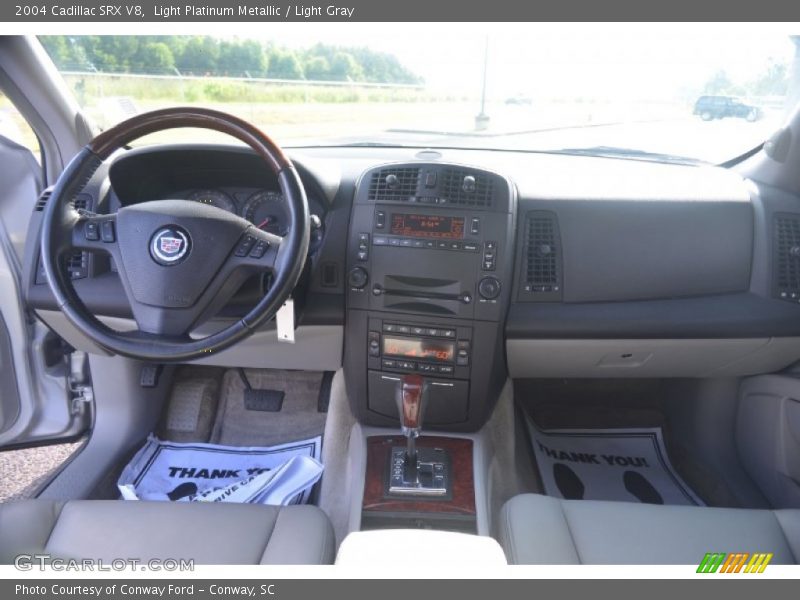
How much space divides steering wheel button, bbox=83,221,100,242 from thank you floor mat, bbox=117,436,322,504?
0.95 metres

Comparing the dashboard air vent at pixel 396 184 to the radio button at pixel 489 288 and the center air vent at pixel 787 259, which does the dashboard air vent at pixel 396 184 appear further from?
the center air vent at pixel 787 259

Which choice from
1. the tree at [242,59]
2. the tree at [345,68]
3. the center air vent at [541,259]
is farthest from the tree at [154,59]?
the center air vent at [541,259]

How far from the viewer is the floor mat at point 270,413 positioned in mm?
2562

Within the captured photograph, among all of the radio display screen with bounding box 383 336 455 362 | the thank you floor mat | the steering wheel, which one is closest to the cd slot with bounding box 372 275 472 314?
the radio display screen with bounding box 383 336 455 362

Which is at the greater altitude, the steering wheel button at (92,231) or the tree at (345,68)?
the tree at (345,68)

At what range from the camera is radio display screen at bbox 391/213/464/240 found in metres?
1.83

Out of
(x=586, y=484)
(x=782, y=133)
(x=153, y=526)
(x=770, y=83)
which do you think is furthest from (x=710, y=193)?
(x=153, y=526)

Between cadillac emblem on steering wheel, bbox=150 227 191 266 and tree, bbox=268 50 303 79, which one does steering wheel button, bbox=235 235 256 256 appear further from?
tree, bbox=268 50 303 79

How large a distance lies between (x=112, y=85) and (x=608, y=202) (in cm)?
173

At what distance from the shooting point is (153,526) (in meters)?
1.43

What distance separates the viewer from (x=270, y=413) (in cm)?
263

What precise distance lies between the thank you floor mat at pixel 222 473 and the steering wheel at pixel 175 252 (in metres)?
0.78

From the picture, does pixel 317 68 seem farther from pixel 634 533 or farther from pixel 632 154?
pixel 634 533

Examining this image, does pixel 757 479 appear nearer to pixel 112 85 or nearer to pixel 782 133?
pixel 782 133
